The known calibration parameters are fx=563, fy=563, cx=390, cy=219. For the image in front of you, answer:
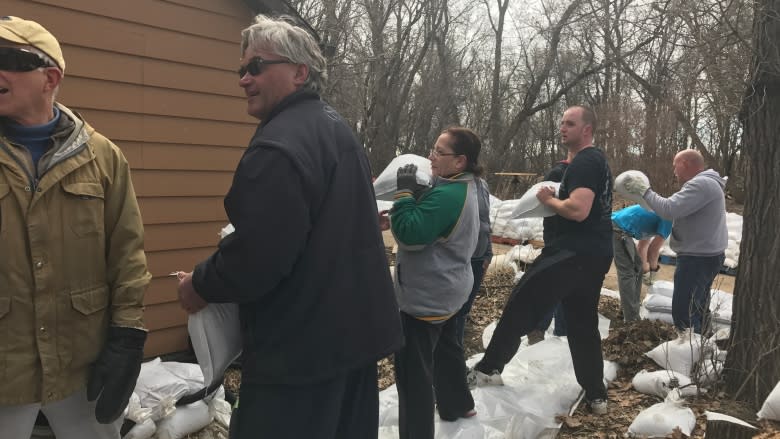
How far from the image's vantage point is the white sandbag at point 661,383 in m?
3.74

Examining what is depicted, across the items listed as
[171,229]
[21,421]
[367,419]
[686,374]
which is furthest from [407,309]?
[686,374]

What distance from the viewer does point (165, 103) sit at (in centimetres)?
398

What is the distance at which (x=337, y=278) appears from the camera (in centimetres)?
174

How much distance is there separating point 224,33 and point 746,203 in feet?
12.6

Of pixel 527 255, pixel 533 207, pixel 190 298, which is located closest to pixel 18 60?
pixel 190 298

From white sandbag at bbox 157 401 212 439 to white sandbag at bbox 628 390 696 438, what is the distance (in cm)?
253

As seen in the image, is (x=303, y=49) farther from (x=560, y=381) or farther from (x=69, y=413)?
(x=560, y=381)

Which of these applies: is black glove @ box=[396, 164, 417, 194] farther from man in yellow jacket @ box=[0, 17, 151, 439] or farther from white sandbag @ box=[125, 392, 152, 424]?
white sandbag @ box=[125, 392, 152, 424]

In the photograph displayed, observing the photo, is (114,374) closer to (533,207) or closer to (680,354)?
(533,207)

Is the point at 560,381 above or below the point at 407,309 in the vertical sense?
below

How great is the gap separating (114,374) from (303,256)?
0.81 metres

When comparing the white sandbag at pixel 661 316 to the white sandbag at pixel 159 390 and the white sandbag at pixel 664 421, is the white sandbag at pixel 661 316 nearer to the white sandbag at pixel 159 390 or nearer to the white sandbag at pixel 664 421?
the white sandbag at pixel 664 421

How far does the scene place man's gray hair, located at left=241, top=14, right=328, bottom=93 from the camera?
5.88ft

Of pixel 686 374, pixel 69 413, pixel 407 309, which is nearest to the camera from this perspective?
pixel 69 413
